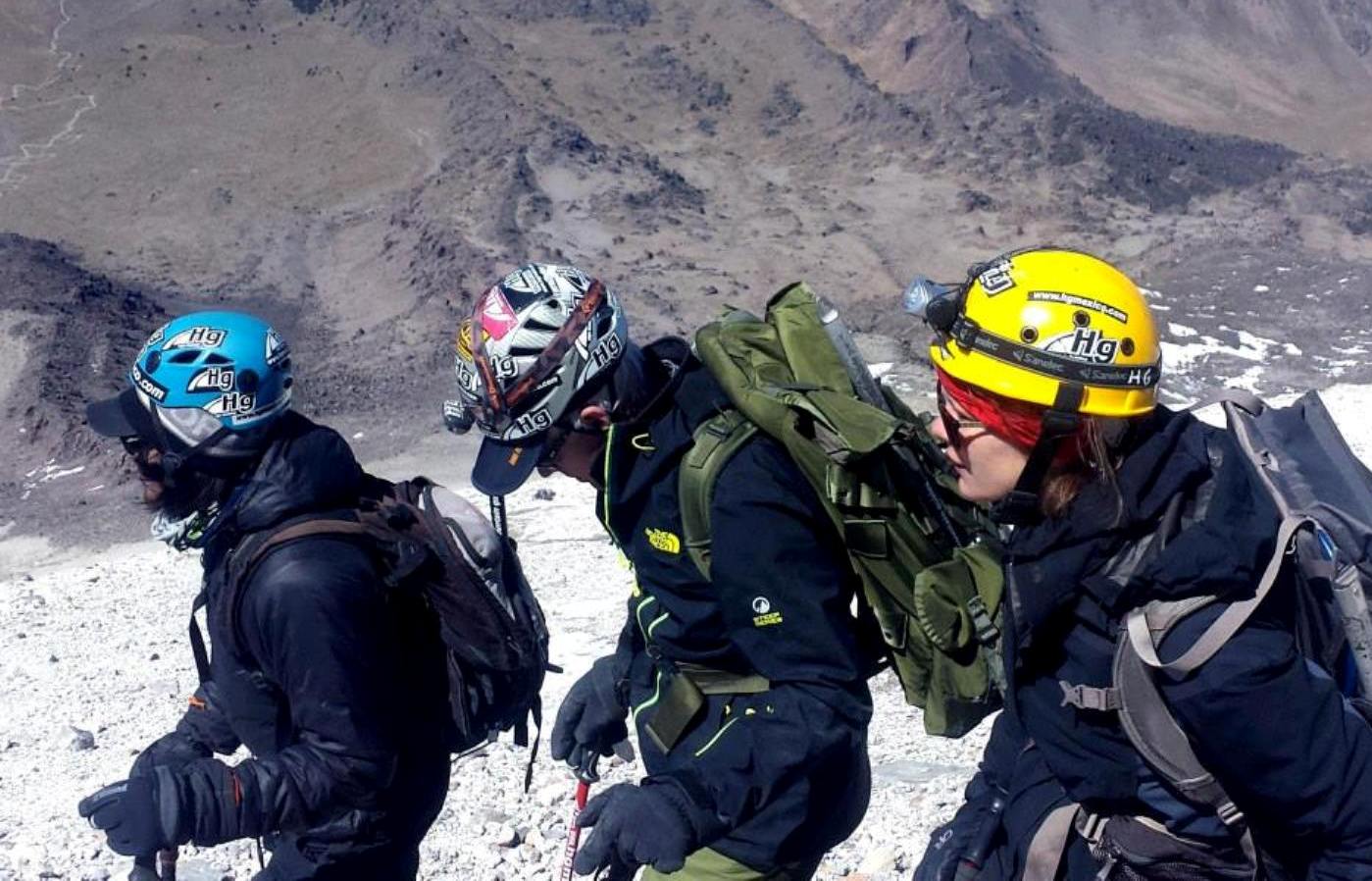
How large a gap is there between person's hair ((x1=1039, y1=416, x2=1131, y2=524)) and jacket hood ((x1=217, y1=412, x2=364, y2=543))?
1672 millimetres

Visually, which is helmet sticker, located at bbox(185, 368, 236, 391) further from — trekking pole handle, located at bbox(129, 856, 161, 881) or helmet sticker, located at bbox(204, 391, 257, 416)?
trekking pole handle, located at bbox(129, 856, 161, 881)

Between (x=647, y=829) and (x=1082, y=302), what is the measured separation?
1.38 metres

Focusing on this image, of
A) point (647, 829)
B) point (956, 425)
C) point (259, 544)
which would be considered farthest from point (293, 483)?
point (956, 425)

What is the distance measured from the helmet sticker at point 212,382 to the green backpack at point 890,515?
1203 millimetres

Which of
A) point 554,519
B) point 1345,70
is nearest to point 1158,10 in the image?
point 1345,70

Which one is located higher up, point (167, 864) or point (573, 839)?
point (573, 839)

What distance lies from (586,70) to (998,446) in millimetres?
28223

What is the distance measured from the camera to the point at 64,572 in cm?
1091

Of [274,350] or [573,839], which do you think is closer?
[274,350]

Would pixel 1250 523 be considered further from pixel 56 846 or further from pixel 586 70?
pixel 586 70

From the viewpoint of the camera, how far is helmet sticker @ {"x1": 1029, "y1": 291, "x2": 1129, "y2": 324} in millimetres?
2477

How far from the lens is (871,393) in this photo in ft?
10.1

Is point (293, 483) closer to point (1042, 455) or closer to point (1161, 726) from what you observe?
point (1042, 455)

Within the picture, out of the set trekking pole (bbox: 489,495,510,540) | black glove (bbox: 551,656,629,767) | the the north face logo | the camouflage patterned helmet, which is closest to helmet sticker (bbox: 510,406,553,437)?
the camouflage patterned helmet
